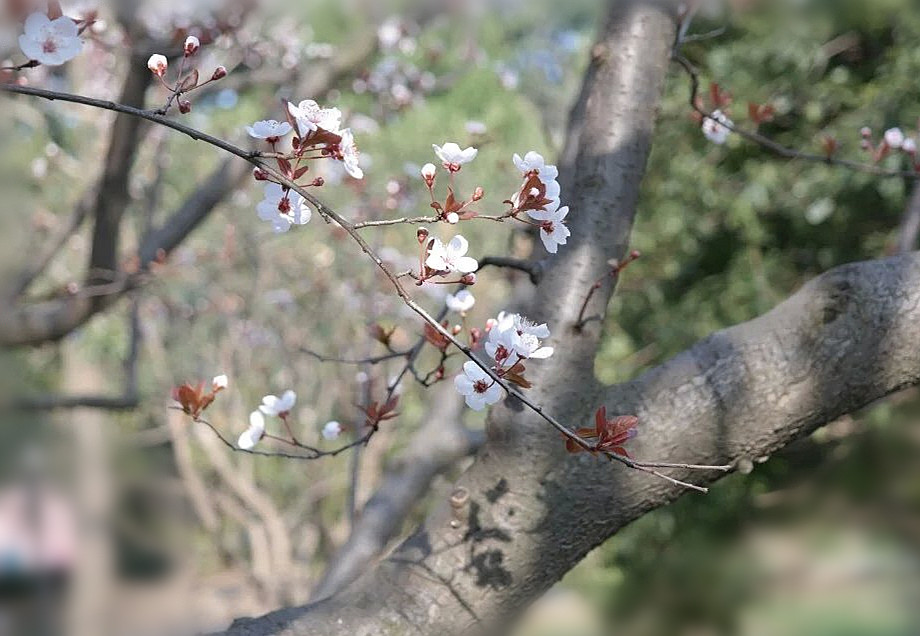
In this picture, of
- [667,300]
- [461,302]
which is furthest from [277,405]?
[667,300]

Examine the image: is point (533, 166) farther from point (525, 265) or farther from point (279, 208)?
point (525, 265)

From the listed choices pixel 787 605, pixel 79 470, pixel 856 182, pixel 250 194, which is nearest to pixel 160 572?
pixel 79 470

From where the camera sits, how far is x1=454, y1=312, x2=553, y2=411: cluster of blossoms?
0.63 meters

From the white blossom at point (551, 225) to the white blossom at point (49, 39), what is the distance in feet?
1.04

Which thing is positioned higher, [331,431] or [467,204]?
[467,204]

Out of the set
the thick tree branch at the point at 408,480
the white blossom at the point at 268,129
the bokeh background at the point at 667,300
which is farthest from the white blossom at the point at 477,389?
the bokeh background at the point at 667,300

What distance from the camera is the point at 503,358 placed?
0.64 meters

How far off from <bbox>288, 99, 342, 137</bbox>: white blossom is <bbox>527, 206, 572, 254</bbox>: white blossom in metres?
0.16

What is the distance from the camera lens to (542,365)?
0.79 m

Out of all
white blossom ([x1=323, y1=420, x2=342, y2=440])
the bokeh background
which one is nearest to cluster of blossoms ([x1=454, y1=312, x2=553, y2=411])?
white blossom ([x1=323, y1=420, x2=342, y2=440])

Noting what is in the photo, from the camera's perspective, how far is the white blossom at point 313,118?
1.79 ft

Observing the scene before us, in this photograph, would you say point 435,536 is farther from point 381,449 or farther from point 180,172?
point 180,172

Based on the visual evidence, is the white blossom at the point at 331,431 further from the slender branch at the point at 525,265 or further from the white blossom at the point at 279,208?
the white blossom at the point at 279,208

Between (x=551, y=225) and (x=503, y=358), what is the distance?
10cm
